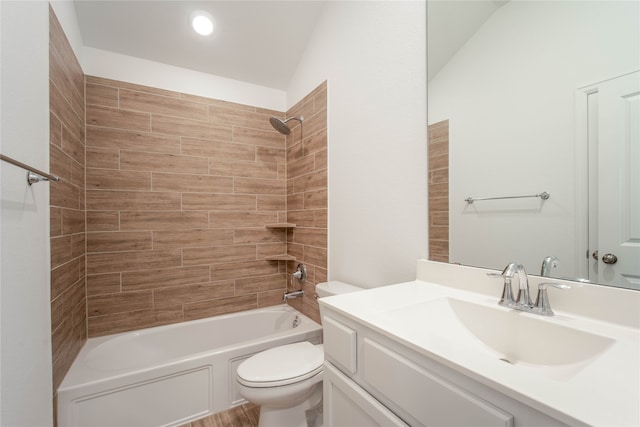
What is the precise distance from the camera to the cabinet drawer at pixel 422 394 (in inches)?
20.5

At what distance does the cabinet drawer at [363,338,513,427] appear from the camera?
0.52m

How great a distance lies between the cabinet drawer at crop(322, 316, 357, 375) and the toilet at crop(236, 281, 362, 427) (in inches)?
20.7

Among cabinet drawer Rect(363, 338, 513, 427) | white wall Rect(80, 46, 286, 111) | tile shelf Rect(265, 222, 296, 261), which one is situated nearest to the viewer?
cabinet drawer Rect(363, 338, 513, 427)

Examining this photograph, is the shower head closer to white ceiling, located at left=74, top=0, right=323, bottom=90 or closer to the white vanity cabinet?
white ceiling, located at left=74, top=0, right=323, bottom=90

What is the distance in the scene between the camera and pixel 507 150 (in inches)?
38.7

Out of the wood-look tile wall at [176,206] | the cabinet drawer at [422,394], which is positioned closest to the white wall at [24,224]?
the wood-look tile wall at [176,206]

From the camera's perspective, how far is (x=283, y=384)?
52.6 inches

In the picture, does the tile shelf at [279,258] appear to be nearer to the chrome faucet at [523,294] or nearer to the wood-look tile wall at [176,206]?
the wood-look tile wall at [176,206]

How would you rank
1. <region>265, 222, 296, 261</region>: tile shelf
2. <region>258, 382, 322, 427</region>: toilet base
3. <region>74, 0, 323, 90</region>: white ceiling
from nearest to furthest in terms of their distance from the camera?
<region>258, 382, 322, 427</region>: toilet base < <region>74, 0, 323, 90</region>: white ceiling < <region>265, 222, 296, 261</region>: tile shelf

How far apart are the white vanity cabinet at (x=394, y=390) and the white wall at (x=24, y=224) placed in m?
0.98

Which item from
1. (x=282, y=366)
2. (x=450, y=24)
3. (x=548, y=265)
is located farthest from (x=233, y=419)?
(x=450, y=24)

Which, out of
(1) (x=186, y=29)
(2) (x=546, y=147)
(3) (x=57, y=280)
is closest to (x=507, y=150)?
(2) (x=546, y=147)

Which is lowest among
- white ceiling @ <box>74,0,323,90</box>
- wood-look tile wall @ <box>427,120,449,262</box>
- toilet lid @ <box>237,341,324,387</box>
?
toilet lid @ <box>237,341,324,387</box>

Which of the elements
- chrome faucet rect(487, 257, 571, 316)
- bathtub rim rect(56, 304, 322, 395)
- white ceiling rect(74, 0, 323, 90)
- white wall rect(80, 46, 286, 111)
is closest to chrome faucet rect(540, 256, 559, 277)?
chrome faucet rect(487, 257, 571, 316)
